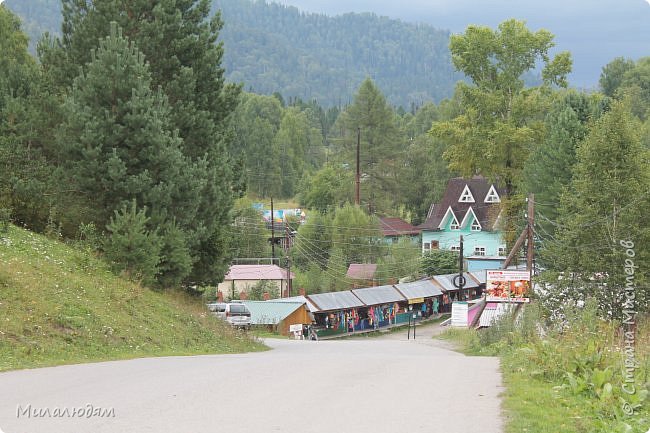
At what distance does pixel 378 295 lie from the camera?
5728cm

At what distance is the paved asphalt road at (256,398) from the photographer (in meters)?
9.16

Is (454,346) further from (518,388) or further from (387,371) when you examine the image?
(518,388)

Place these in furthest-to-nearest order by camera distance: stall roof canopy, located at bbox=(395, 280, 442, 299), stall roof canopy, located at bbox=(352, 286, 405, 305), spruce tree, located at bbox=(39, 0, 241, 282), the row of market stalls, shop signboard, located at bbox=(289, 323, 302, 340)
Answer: stall roof canopy, located at bbox=(395, 280, 442, 299) → stall roof canopy, located at bbox=(352, 286, 405, 305) → the row of market stalls → shop signboard, located at bbox=(289, 323, 302, 340) → spruce tree, located at bbox=(39, 0, 241, 282)

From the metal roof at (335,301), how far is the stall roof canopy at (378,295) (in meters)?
0.75

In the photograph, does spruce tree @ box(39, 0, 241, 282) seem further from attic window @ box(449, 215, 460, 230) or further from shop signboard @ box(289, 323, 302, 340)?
attic window @ box(449, 215, 460, 230)

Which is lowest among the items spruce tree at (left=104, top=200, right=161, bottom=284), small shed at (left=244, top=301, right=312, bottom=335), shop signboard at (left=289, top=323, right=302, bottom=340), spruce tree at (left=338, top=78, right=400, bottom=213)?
shop signboard at (left=289, top=323, right=302, bottom=340)

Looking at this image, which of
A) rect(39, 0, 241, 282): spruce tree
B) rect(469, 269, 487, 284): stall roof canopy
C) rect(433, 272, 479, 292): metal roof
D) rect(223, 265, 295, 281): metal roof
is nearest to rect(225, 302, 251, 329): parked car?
rect(39, 0, 241, 282): spruce tree

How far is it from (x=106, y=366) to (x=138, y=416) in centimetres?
598

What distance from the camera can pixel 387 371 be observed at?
14.7 meters

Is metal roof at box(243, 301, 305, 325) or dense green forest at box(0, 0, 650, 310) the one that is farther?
metal roof at box(243, 301, 305, 325)

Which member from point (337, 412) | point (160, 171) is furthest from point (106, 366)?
point (160, 171)

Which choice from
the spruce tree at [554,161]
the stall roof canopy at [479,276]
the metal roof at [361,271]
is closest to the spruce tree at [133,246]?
the spruce tree at [554,161]

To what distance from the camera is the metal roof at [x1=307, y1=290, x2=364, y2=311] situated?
5156cm

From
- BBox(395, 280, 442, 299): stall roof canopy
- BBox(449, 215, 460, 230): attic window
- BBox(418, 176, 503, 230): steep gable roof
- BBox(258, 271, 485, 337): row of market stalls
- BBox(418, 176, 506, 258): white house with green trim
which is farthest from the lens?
BBox(449, 215, 460, 230): attic window
